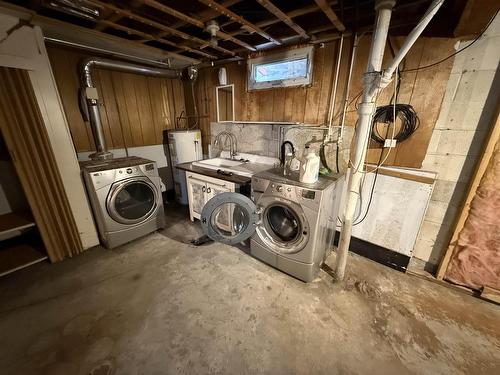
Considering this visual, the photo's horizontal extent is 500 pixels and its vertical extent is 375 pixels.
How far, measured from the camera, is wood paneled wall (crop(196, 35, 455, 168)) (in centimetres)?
167

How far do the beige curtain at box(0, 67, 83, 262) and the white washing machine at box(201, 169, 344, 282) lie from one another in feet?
4.98

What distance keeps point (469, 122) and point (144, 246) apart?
338cm

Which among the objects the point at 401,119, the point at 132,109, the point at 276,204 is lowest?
the point at 276,204

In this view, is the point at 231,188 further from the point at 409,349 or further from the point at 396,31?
the point at 396,31

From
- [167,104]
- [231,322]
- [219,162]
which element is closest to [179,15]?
[219,162]

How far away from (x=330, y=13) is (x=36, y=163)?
287 cm

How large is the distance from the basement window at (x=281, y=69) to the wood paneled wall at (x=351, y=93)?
2.9 inches

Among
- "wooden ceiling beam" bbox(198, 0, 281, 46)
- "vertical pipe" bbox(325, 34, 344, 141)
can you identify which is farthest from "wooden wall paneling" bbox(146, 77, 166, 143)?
"vertical pipe" bbox(325, 34, 344, 141)

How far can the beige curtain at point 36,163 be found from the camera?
1.70 metres

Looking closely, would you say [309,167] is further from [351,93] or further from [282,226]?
[351,93]

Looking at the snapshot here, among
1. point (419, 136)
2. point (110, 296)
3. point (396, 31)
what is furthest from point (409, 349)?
point (396, 31)

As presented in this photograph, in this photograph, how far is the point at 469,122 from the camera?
5.32 feet

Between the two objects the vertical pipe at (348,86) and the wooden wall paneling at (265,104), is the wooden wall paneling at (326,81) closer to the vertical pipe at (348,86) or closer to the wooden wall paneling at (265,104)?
the vertical pipe at (348,86)

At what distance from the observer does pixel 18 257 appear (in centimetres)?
207
